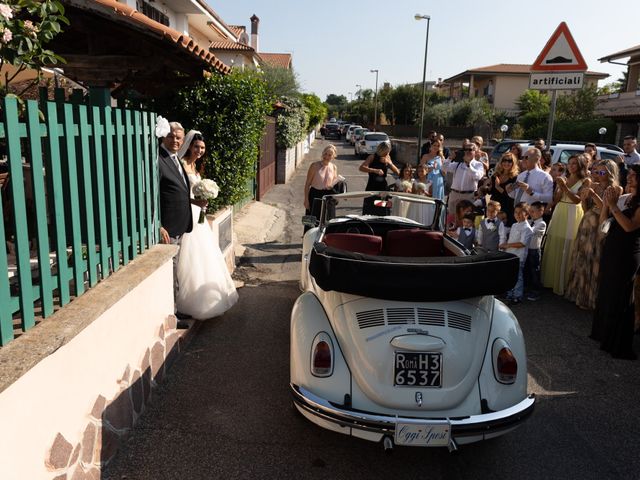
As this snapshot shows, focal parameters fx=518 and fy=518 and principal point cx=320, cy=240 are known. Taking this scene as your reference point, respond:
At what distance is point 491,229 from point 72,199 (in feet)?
17.9

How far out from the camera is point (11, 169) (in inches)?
95.6

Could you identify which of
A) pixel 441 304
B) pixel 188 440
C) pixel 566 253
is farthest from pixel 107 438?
pixel 566 253

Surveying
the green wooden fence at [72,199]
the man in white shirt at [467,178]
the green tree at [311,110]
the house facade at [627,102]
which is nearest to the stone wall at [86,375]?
the green wooden fence at [72,199]

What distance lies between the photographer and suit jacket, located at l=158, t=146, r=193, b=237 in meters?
4.91

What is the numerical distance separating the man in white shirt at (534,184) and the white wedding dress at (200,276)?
470 centimetres

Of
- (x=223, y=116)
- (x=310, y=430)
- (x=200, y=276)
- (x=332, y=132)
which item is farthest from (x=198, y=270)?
(x=332, y=132)

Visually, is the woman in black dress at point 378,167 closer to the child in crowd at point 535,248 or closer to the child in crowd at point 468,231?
the child in crowd at point 468,231

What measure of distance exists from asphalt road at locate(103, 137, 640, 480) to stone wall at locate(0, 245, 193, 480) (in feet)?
0.93

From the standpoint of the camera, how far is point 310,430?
3740 millimetres

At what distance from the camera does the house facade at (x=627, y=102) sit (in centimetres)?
3186

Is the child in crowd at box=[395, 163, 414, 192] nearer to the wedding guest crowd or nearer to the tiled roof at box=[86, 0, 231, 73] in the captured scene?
the wedding guest crowd

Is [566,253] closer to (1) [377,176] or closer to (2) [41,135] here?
(1) [377,176]

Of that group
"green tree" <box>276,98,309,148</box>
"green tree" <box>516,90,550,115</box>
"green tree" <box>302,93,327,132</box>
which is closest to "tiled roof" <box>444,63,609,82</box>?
"green tree" <box>516,90,550,115</box>

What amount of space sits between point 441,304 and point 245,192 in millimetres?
5675
